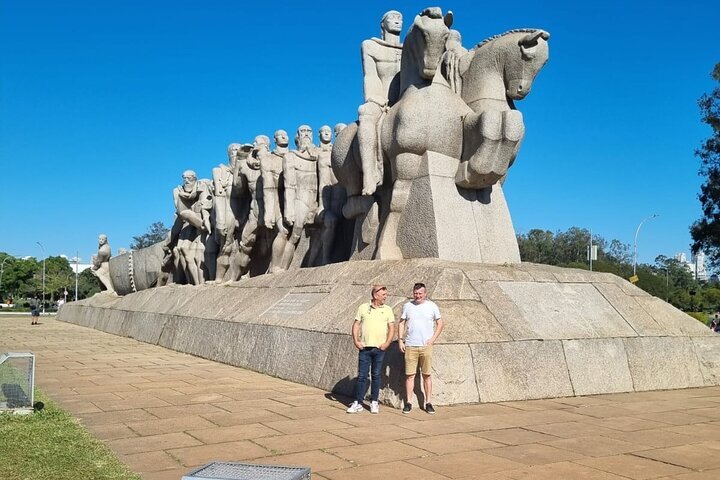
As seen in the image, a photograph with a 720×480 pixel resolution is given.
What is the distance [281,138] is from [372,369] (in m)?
9.86

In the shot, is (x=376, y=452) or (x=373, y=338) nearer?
(x=376, y=452)

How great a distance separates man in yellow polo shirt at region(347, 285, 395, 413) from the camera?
6.64 m

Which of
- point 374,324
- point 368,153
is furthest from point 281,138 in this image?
point 374,324

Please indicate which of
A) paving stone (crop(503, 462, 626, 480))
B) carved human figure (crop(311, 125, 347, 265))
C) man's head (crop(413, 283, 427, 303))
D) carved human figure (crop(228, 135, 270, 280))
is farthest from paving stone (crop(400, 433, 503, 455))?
carved human figure (crop(228, 135, 270, 280))

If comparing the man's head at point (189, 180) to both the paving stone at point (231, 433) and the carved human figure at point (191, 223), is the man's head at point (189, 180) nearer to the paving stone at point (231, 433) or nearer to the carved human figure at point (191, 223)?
the carved human figure at point (191, 223)

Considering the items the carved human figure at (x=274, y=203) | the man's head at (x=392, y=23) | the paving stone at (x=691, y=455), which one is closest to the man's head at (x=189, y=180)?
the carved human figure at (x=274, y=203)

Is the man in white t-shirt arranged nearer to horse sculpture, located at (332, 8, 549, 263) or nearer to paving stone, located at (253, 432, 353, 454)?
paving stone, located at (253, 432, 353, 454)

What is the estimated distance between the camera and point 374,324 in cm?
669

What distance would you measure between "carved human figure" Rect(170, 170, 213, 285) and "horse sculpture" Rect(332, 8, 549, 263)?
953cm

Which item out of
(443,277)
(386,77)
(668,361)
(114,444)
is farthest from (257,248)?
(114,444)

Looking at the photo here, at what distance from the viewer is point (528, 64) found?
9.97 metres

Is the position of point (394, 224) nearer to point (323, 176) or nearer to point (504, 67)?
point (504, 67)

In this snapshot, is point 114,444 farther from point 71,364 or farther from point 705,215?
point 705,215

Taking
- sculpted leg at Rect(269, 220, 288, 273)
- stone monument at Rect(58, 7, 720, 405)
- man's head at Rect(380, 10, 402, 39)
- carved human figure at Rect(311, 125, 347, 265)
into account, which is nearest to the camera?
stone monument at Rect(58, 7, 720, 405)
